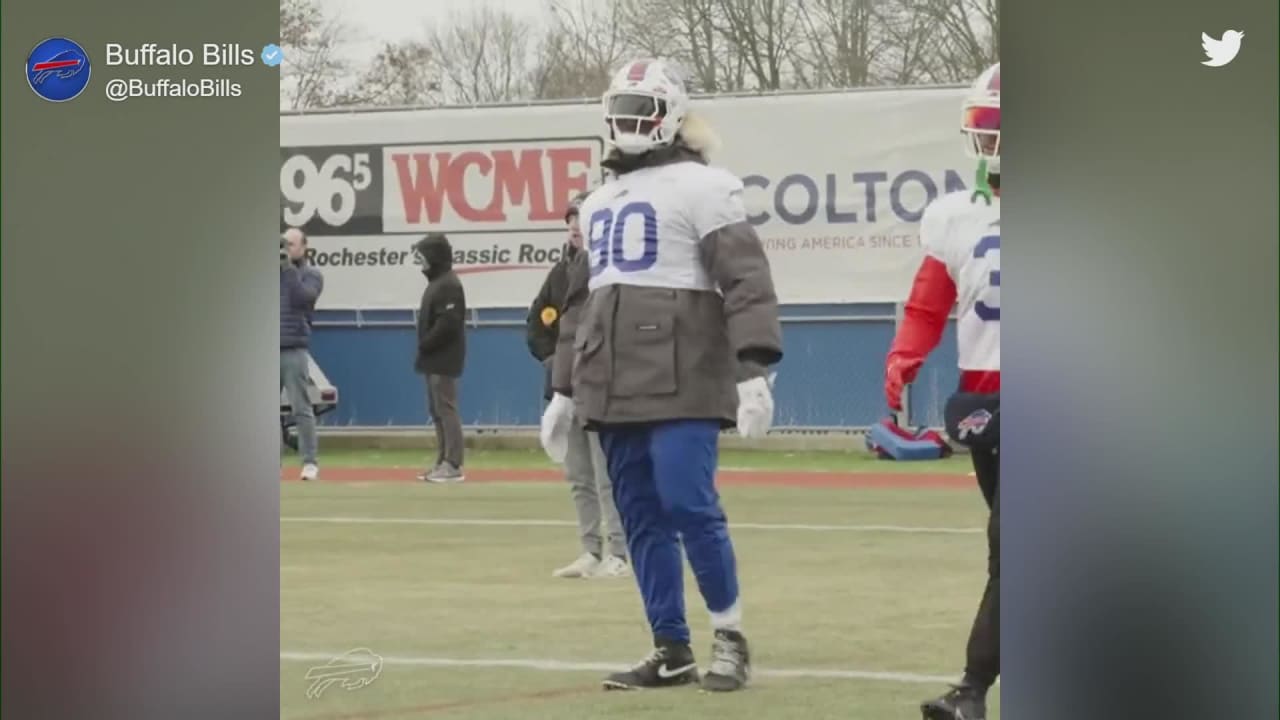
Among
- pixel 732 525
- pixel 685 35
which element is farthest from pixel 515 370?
pixel 685 35

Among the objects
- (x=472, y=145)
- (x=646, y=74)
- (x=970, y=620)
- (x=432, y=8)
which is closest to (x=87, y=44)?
(x=432, y=8)

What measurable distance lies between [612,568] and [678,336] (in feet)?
6.21

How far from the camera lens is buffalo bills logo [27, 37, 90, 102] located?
14.2 ft

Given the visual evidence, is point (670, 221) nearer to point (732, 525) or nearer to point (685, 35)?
point (685, 35)

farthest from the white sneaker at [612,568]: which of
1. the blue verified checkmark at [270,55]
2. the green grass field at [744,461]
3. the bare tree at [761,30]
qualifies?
the blue verified checkmark at [270,55]

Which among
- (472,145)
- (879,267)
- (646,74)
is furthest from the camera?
(879,267)

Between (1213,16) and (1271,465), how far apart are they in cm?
81

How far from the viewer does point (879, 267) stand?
699 cm

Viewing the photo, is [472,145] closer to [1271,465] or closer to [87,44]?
[87,44]

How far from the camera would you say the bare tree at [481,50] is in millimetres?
4668

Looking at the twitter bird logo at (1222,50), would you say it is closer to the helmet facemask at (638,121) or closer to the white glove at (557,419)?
the helmet facemask at (638,121)

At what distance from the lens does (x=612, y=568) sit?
6977 millimetres

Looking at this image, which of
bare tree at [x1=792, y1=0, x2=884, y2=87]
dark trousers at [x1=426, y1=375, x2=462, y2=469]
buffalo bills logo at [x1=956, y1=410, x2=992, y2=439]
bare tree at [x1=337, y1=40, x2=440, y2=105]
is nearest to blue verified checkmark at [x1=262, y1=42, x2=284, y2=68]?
bare tree at [x1=337, y1=40, x2=440, y2=105]

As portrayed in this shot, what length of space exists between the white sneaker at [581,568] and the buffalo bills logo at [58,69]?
296cm
